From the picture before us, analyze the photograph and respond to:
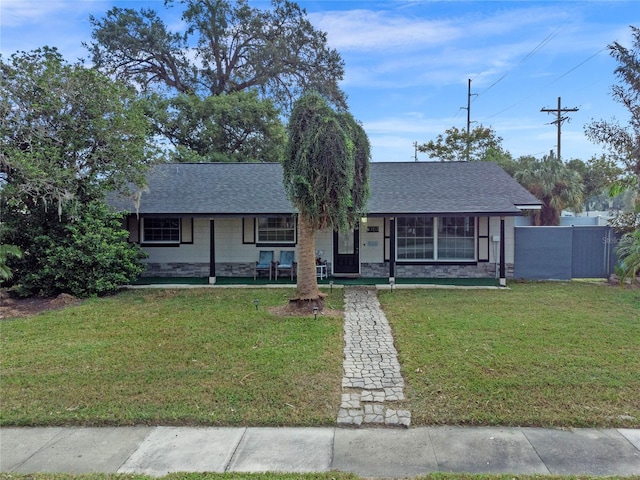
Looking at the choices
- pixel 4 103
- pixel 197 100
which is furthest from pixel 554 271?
pixel 197 100

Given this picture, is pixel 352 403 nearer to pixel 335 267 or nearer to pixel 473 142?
pixel 335 267

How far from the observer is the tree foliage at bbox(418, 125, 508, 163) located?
29.5 m

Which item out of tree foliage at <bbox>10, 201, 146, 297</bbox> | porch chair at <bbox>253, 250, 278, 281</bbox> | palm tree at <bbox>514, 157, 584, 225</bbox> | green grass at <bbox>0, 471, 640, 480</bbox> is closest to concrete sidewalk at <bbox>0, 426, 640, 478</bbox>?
green grass at <bbox>0, 471, 640, 480</bbox>

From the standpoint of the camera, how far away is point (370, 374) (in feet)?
17.8

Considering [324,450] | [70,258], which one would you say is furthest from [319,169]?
[70,258]

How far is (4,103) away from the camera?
29.9 ft

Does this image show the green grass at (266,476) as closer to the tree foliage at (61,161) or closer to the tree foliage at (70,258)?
the tree foliage at (61,161)

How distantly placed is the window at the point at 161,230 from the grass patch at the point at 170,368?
15.9ft

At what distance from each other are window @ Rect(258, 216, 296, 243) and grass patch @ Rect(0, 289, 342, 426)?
479 centimetres

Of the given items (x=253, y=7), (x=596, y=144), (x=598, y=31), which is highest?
(x=253, y=7)

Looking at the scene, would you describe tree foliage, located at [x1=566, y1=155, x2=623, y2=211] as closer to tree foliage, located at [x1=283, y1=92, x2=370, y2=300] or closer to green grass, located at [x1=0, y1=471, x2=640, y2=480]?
tree foliage, located at [x1=283, y1=92, x2=370, y2=300]

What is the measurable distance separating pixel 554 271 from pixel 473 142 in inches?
763

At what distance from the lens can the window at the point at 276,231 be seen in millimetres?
13195

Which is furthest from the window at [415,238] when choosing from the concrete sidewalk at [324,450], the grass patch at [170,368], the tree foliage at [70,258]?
the concrete sidewalk at [324,450]
